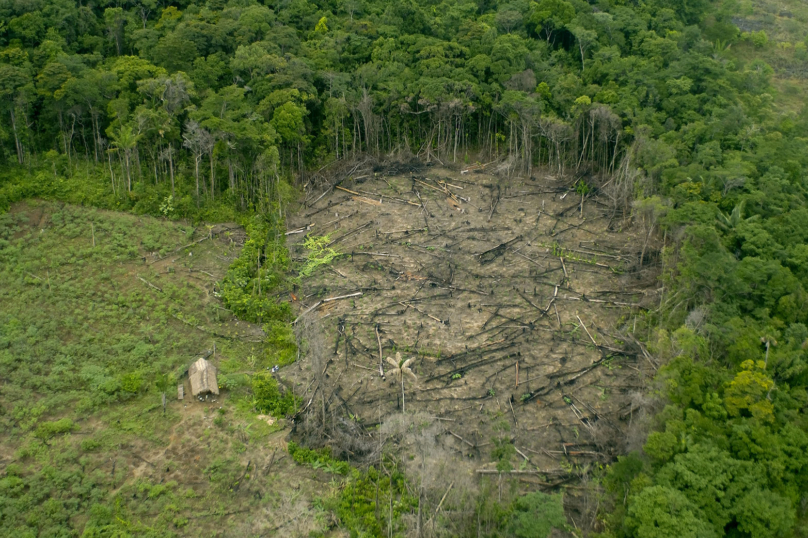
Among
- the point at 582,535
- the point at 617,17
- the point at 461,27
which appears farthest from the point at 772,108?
the point at 582,535

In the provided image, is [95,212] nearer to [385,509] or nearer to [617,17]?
[385,509]

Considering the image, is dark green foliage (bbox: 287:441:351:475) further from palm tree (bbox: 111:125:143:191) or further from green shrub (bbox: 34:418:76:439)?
palm tree (bbox: 111:125:143:191)

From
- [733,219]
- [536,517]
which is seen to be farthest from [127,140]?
[733,219]

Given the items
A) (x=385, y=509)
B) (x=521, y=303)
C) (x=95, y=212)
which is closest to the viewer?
(x=385, y=509)

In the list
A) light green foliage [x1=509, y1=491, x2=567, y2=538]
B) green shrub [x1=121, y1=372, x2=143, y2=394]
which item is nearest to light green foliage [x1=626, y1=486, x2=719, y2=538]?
light green foliage [x1=509, y1=491, x2=567, y2=538]

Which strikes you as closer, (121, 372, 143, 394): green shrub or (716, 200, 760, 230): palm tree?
(121, 372, 143, 394): green shrub
